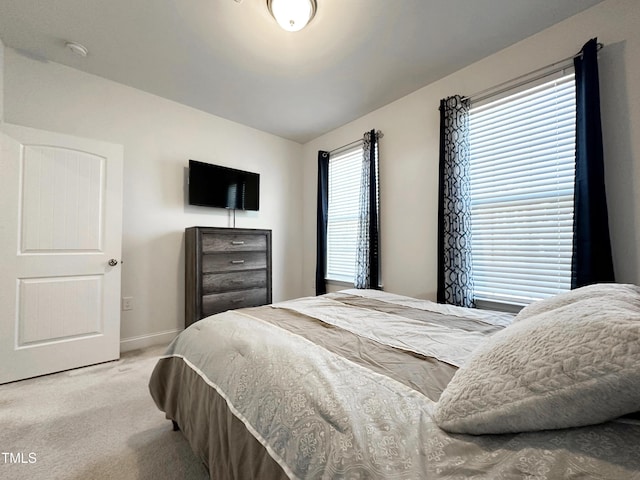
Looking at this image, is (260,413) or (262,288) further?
(262,288)

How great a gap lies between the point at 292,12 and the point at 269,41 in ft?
1.31

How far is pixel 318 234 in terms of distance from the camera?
3.60 metres

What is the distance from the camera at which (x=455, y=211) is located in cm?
228

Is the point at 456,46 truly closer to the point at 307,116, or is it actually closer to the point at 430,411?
the point at 307,116

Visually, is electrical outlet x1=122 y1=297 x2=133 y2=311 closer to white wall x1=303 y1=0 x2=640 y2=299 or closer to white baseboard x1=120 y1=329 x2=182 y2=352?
white baseboard x1=120 y1=329 x2=182 y2=352

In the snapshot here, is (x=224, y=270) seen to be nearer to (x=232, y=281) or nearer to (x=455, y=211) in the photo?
(x=232, y=281)

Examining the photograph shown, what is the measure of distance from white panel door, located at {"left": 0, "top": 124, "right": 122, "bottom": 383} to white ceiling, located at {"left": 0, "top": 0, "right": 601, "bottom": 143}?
742 millimetres

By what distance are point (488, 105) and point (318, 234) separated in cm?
224

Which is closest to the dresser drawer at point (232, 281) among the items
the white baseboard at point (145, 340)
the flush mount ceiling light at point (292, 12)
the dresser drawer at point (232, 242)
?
the dresser drawer at point (232, 242)

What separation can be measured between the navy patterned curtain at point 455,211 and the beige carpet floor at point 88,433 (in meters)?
2.09

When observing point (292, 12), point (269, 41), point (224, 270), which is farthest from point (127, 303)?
point (292, 12)

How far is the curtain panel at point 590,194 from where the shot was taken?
1.64 m

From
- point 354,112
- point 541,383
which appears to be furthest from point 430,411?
point 354,112

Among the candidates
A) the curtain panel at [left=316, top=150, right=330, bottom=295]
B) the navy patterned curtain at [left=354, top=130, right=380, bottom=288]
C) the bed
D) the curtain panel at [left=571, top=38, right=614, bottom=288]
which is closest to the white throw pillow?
the bed
